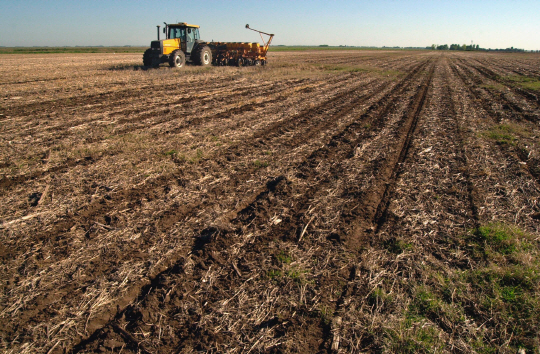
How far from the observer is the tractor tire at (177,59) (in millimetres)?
20906

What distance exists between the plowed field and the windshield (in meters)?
16.4

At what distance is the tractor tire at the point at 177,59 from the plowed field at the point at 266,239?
13.9 m

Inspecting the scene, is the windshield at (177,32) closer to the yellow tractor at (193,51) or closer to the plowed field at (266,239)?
the yellow tractor at (193,51)

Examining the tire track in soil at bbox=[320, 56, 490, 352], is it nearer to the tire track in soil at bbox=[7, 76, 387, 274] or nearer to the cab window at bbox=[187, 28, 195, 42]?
the tire track in soil at bbox=[7, 76, 387, 274]

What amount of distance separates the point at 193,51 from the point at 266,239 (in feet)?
→ 74.5

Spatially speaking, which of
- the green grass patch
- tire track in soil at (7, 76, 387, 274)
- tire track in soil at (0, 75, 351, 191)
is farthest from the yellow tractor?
the green grass patch

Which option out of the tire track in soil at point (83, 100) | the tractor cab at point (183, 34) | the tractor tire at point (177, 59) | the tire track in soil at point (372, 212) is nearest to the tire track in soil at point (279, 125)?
the tire track in soil at point (372, 212)

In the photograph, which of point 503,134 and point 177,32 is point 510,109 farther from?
point 177,32

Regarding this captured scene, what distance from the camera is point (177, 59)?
21500mm

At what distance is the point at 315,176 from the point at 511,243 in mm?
2921

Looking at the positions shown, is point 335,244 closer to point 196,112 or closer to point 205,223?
point 205,223

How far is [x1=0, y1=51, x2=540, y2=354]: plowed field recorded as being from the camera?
2.65 meters

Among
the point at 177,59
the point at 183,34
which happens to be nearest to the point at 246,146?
the point at 177,59

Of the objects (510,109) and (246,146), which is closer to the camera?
(246,146)
